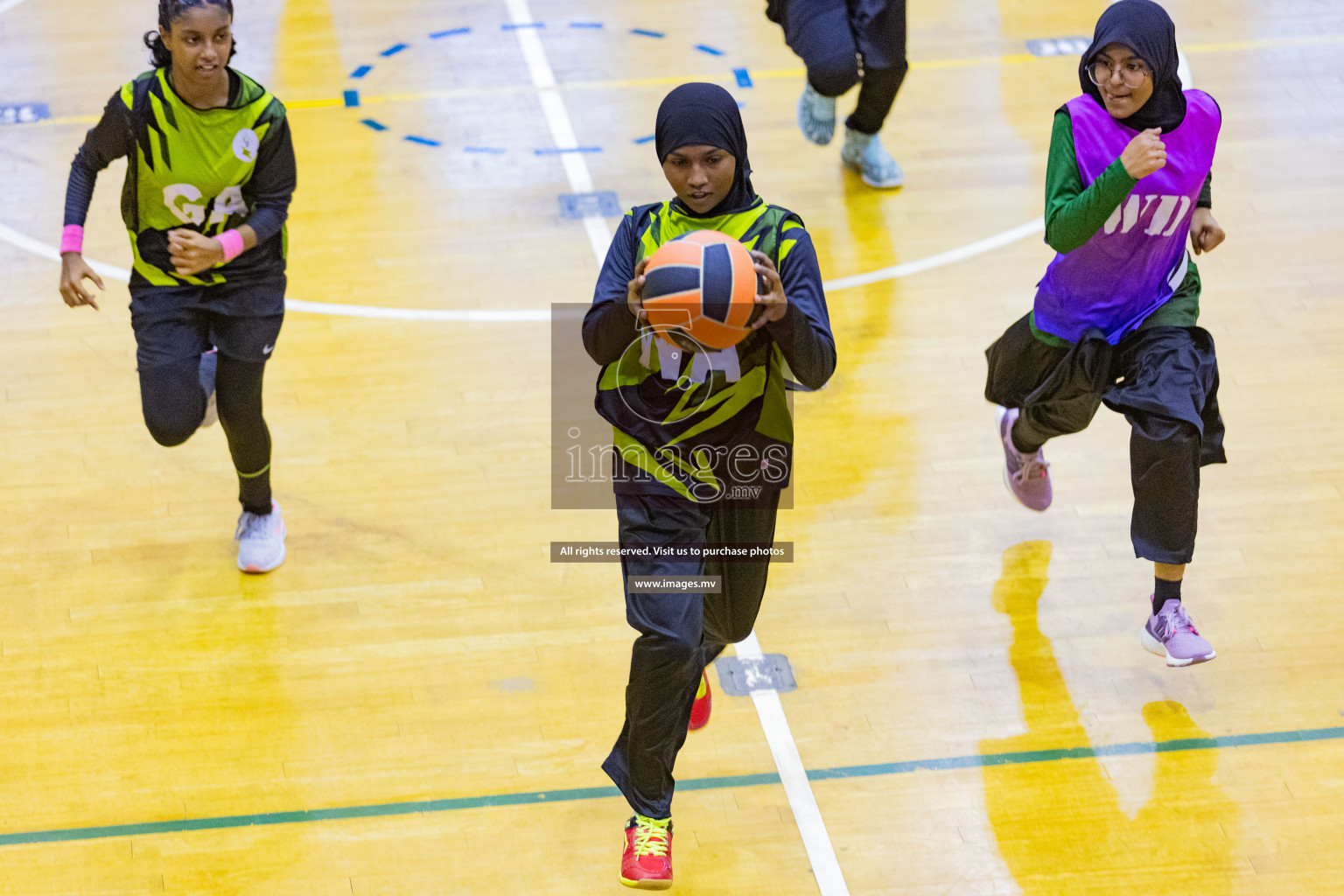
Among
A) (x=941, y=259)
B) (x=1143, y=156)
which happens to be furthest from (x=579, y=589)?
(x=941, y=259)

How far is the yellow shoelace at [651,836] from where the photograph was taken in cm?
360

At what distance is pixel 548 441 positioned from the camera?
5.43 m

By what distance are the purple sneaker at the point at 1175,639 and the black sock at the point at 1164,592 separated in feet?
0.05

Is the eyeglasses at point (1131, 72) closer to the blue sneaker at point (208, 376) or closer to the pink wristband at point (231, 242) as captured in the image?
the pink wristband at point (231, 242)

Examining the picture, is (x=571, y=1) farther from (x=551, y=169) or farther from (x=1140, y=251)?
(x=1140, y=251)

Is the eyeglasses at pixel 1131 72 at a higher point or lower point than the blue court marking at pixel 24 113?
higher

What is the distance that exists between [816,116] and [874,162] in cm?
37

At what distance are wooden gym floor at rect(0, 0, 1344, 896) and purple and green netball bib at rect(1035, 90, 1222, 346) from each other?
3.17ft

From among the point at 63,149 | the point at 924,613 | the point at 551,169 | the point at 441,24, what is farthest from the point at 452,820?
the point at 441,24

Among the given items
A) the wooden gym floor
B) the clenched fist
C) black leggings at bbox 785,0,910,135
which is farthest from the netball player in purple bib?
black leggings at bbox 785,0,910,135

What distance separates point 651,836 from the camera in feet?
11.9

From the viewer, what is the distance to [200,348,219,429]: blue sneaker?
466cm

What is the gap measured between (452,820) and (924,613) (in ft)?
5.27

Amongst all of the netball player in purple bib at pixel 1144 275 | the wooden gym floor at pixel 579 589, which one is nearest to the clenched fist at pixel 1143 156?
the netball player in purple bib at pixel 1144 275
